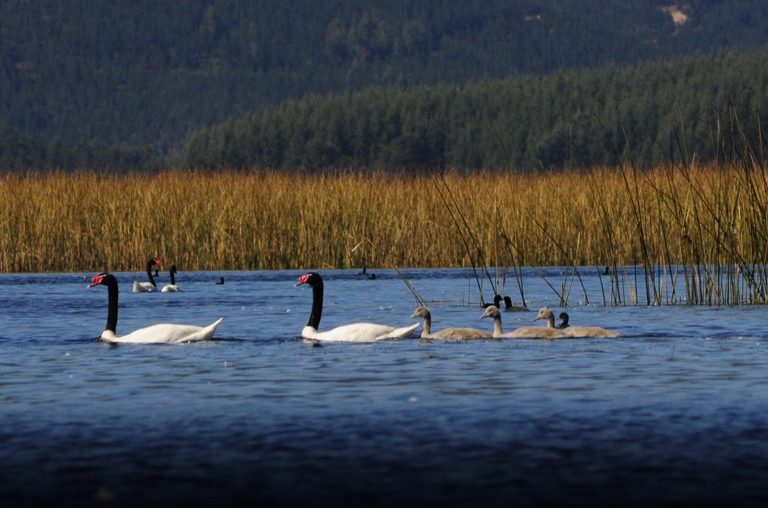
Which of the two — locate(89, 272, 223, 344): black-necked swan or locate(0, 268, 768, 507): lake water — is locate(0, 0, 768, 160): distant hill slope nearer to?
locate(89, 272, 223, 344): black-necked swan

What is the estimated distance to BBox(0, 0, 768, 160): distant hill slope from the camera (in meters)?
126

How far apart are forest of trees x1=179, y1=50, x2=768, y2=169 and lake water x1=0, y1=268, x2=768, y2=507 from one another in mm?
43677

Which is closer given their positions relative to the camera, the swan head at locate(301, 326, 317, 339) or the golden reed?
the swan head at locate(301, 326, 317, 339)

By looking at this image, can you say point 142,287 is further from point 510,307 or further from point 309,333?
point 309,333

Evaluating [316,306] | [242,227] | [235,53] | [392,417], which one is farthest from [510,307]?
[235,53]

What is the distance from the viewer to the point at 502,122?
70.2 meters

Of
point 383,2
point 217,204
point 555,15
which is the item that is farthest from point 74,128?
point 217,204

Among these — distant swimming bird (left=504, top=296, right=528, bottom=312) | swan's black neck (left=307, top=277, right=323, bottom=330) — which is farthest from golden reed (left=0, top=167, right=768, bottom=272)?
swan's black neck (left=307, top=277, right=323, bottom=330)

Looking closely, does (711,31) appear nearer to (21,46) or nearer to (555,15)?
(555,15)

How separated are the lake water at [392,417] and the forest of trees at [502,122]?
43.7m

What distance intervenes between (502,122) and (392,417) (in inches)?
2320

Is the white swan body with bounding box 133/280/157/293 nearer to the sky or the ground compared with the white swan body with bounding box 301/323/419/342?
nearer to the sky

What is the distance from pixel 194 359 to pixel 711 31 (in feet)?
505

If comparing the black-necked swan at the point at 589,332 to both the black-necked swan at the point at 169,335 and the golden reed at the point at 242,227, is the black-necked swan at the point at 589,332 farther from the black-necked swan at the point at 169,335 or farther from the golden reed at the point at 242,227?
the golden reed at the point at 242,227
